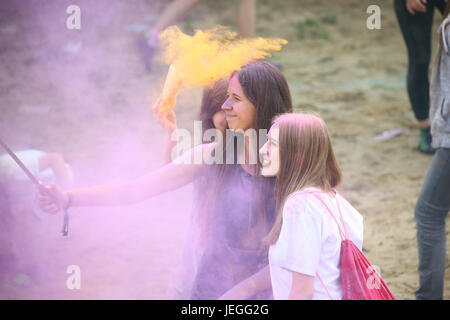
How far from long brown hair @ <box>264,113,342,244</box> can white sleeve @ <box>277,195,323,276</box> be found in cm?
9

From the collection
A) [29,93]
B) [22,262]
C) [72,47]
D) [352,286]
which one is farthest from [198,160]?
[72,47]

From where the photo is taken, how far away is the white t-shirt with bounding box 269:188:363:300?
1.45 metres

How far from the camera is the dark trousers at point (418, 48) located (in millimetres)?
3662

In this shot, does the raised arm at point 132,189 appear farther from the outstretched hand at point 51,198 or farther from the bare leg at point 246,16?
the bare leg at point 246,16

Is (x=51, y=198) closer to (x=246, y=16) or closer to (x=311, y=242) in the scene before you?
(x=311, y=242)

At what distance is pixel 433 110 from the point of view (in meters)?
2.25

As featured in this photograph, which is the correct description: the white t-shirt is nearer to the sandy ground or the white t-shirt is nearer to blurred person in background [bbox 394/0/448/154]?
the sandy ground

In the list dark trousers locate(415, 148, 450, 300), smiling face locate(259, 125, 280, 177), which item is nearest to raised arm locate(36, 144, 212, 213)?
smiling face locate(259, 125, 280, 177)

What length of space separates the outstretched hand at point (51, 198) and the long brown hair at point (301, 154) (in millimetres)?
745

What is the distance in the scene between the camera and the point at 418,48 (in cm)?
378

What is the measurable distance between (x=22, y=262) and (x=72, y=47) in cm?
375

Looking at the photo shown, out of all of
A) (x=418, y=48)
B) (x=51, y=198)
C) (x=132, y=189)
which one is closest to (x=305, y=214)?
(x=132, y=189)
